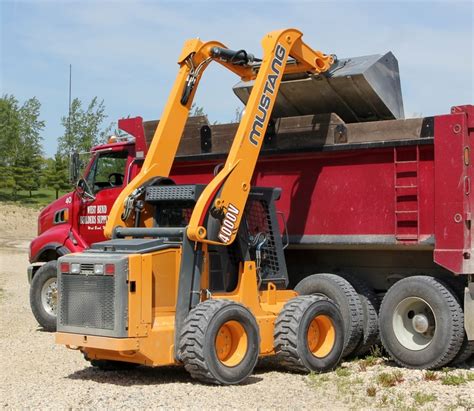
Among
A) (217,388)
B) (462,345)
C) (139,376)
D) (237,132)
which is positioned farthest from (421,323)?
(139,376)

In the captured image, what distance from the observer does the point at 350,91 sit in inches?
412

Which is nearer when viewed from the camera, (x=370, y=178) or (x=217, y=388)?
(x=217, y=388)

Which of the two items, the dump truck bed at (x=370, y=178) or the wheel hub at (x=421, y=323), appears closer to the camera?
the dump truck bed at (x=370, y=178)

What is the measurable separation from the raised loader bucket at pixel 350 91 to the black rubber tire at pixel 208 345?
381 centimetres

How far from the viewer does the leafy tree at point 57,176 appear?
2203 inches

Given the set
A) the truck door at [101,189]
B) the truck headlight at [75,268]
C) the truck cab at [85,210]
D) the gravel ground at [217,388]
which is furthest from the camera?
the truck door at [101,189]

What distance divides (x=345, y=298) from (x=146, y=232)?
8.50ft

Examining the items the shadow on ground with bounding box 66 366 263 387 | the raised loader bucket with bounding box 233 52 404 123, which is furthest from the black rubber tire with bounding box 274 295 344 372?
the raised loader bucket with bounding box 233 52 404 123

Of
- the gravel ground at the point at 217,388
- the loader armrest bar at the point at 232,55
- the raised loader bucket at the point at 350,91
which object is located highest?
the loader armrest bar at the point at 232,55

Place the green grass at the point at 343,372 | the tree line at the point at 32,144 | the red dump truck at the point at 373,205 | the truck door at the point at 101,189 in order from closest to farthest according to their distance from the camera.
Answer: the green grass at the point at 343,372, the red dump truck at the point at 373,205, the truck door at the point at 101,189, the tree line at the point at 32,144

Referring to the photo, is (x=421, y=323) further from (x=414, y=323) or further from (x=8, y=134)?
(x=8, y=134)

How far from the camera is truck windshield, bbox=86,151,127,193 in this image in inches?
495

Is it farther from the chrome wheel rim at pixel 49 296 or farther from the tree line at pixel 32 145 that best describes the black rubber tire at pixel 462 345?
the tree line at pixel 32 145

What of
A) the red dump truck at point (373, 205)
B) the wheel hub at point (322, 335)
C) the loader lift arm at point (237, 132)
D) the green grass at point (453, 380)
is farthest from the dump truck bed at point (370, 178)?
the wheel hub at point (322, 335)
